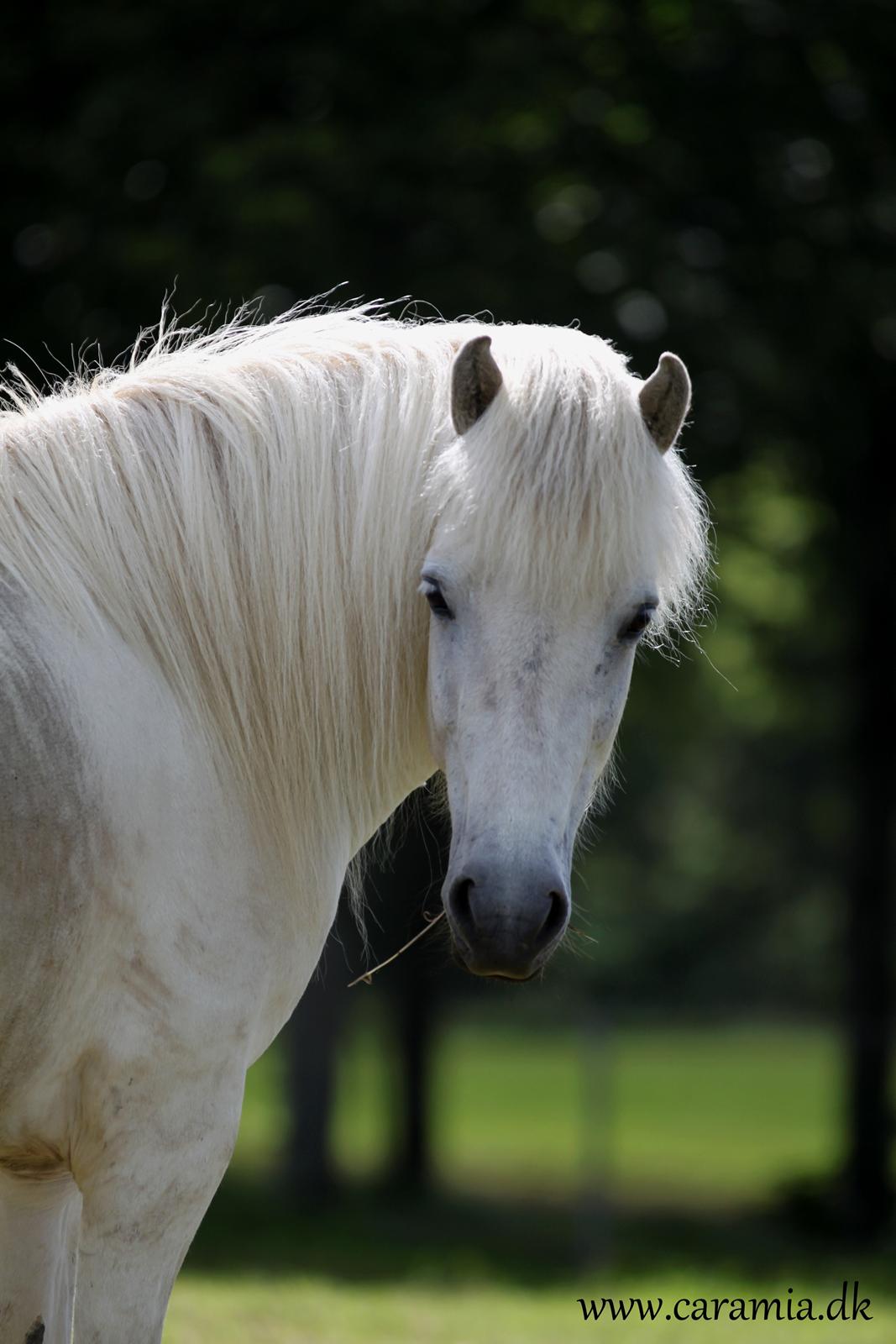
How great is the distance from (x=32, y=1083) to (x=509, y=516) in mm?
1160

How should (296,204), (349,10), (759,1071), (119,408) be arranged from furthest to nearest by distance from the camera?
(759,1071) → (349,10) → (296,204) → (119,408)

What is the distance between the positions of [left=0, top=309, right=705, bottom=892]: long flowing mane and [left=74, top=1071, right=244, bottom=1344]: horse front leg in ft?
1.50

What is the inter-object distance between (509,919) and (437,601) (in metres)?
0.55

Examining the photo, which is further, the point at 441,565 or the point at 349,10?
the point at 349,10

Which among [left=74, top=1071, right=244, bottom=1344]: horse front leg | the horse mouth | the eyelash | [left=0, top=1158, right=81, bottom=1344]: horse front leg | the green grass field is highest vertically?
the eyelash

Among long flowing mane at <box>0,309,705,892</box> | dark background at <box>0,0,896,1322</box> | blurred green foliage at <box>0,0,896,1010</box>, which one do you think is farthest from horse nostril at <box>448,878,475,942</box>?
blurred green foliage at <box>0,0,896,1010</box>

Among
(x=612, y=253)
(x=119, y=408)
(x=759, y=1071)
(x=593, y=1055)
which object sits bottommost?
(x=759, y=1071)

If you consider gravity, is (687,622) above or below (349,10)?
below

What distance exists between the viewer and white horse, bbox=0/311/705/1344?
2.08 meters

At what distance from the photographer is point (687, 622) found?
8.49ft

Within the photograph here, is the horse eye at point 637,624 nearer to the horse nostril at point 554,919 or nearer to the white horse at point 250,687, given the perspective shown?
the white horse at point 250,687

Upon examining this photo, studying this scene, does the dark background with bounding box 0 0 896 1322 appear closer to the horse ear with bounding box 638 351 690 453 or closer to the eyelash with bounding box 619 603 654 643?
the horse ear with bounding box 638 351 690 453

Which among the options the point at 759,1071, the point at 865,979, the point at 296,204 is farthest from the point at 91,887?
the point at 759,1071

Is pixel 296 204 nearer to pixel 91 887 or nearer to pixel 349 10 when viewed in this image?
pixel 349 10
